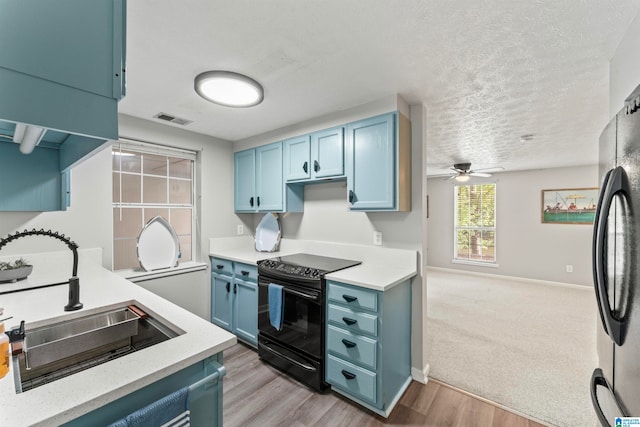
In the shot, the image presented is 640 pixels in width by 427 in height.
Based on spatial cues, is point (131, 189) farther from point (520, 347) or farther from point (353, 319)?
point (520, 347)

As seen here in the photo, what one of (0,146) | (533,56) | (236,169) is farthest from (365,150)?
(0,146)

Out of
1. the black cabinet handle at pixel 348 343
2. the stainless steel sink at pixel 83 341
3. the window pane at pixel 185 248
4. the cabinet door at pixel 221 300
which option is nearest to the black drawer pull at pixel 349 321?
the black cabinet handle at pixel 348 343

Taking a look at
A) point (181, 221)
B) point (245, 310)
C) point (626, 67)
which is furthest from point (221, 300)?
point (626, 67)

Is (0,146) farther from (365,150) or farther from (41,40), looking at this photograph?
(365,150)

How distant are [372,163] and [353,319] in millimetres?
1217

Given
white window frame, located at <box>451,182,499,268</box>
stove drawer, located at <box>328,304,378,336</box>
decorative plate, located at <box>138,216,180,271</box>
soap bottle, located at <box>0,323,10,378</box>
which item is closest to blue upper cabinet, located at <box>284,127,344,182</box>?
stove drawer, located at <box>328,304,378,336</box>

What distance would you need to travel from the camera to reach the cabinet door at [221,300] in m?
2.98

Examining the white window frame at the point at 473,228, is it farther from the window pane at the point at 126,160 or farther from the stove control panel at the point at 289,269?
the window pane at the point at 126,160

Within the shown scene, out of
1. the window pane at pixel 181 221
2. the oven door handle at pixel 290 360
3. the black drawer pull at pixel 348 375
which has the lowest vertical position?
the oven door handle at pixel 290 360

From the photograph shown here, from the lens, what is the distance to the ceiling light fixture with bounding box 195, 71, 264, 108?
71.9 inches

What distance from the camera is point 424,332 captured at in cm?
228

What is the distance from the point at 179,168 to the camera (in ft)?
10.5

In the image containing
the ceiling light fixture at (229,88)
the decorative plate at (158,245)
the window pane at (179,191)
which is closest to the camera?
the ceiling light fixture at (229,88)

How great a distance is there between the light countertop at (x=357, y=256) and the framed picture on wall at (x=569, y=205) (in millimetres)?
4676
